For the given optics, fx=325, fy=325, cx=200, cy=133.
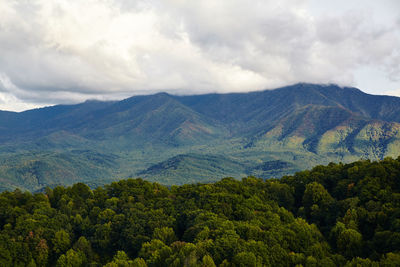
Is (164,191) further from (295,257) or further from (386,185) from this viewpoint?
(386,185)

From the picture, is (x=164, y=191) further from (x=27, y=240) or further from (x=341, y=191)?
(x=341, y=191)

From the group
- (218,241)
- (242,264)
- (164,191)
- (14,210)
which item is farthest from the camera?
(164,191)

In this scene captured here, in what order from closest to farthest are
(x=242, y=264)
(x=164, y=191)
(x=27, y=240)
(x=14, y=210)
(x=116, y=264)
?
(x=242, y=264) → (x=116, y=264) → (x=27, y=240) → (x=14, y=210) → (x=164, y=191)

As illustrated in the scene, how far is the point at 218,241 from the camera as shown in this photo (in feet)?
216

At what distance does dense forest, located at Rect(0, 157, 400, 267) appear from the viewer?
6303 centimetres

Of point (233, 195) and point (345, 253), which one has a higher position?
point (233, 195)

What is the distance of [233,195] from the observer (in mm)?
95125

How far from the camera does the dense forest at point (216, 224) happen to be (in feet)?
207

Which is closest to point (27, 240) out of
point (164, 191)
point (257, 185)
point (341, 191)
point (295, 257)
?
point (164, 191)

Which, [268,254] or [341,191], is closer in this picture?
[268,254]

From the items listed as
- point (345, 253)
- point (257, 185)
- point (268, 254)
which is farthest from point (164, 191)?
point (345, 253)

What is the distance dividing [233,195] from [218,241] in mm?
30103

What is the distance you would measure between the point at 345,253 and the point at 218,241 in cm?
2593

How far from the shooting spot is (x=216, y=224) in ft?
247
